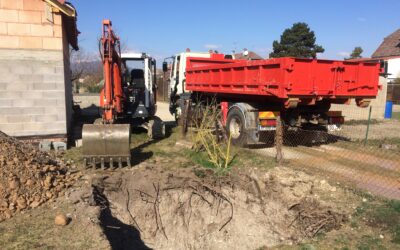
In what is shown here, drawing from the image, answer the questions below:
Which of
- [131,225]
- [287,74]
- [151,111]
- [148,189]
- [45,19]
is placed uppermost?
[45,19]

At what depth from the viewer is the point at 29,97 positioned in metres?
10.0

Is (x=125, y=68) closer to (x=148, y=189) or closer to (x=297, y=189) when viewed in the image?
(x=148, y=189)

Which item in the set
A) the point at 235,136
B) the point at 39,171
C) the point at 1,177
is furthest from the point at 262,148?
the point at 1,177

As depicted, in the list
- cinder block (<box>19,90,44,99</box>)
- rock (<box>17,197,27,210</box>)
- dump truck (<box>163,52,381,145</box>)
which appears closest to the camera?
rock (<box>17,197,27,210</box>)

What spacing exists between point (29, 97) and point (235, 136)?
5.80m

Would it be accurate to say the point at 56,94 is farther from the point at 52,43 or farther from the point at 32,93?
the point at 52,43

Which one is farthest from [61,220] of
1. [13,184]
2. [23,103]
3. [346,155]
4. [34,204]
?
[346,155]

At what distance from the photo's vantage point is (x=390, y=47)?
151 ft

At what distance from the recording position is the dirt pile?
19.9 feet

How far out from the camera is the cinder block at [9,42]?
31.4 feet

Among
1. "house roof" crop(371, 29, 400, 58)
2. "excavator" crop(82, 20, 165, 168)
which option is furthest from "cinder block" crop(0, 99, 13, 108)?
"house roof" crop(371, 29, 400, 58)

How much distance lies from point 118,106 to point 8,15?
3610mm

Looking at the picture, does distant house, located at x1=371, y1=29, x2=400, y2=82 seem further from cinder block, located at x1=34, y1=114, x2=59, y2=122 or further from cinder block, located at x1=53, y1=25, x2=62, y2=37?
cinder block, located at x1=34, y1=114, x2=59, y2=122

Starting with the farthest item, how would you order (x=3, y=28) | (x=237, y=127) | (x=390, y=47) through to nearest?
1. (x=390, y=47)
2. (x=237, y=127)
3. (x=3, y=28)
